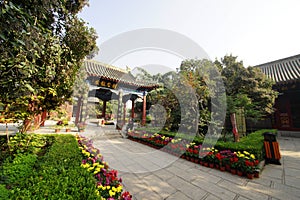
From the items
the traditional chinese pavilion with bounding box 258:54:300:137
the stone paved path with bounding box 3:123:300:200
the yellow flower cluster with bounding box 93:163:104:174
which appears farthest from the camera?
the traditional chinese pavilion with bounding box 258:54:300:137

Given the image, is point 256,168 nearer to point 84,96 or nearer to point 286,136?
point 84,96

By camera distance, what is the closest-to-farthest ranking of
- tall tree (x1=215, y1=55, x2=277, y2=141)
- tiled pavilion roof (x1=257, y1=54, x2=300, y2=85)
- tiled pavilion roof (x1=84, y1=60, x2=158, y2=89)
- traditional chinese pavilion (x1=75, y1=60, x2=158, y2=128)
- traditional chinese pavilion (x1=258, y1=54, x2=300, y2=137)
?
tall tree (x1=215, y1=55, x2=277, y2=141) < traditional chinese pavilion (x1=75, y1=60, x2=158, y2=128) < traditional chinese pavilion (x1=258, y1=54, x2=300, y2=137) < tiled pavilion roof (x1=84, y1=60, x2=158, y2=89) < tiled pavilion roof (x1=257, y1=54, x2=300, y2=85)

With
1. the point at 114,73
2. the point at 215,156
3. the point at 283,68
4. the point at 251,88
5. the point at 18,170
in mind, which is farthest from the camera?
the point at 114,73

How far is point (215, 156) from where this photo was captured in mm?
3629

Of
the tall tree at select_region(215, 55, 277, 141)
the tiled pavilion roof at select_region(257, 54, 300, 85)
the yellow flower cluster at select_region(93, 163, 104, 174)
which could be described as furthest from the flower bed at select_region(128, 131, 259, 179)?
the tiled pavilion roof at select_region(257, 54, 300, 85)

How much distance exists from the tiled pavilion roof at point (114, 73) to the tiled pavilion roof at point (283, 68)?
960 cm

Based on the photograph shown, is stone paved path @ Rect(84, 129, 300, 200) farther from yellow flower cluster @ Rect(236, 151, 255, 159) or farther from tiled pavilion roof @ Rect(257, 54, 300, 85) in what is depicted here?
tiled pavilion roof @ Rect(257, 54, 300, 85)

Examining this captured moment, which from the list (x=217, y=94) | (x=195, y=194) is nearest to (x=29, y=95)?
(x=195, y=194)

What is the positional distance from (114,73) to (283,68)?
15.4m

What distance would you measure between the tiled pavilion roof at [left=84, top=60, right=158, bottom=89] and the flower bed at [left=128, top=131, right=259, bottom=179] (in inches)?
203

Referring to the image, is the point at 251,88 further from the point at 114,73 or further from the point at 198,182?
the point at 114,73

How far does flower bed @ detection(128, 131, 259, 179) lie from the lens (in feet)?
10.2

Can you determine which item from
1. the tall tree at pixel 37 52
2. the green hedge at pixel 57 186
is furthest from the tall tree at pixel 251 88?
the green hedge at pixel 57 186

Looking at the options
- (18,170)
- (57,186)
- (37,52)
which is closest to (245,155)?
(57,186)
